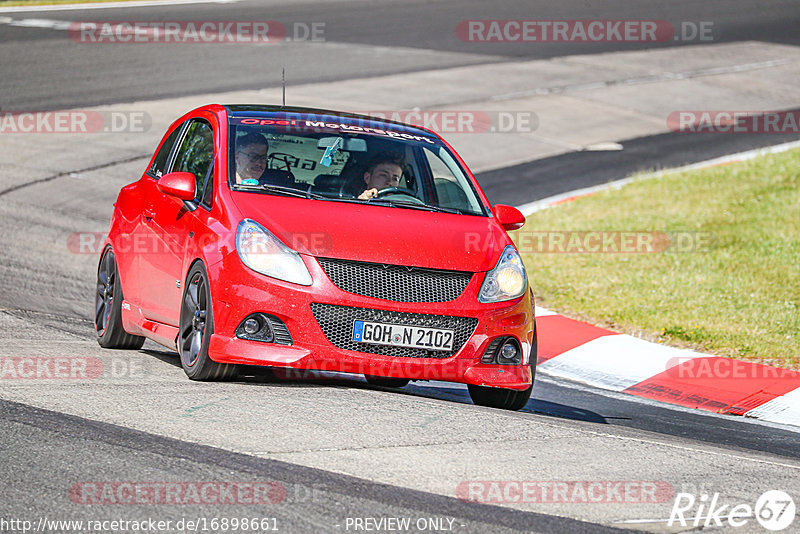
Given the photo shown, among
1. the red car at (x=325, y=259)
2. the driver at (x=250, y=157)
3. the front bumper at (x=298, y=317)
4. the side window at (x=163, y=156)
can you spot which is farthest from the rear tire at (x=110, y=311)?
the front bumper at (x=298, y=317)

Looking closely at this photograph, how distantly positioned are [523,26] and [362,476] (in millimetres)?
27605

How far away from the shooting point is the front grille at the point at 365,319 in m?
6.69

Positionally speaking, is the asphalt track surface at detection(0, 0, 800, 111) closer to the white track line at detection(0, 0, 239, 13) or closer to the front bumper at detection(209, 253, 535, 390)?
the white track line at detection(0, 0, 239, 13)

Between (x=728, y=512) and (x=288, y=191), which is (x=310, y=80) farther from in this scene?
(x=728, y=512)

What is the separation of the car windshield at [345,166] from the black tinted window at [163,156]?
0.87 m

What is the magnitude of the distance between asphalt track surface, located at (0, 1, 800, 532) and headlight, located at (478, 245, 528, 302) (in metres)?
0.79

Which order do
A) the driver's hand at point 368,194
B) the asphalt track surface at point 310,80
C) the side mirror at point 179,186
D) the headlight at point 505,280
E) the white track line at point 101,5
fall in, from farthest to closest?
the white track line at point 101,5
the driver's hand at point 368,194
the side mirror at point 179,186
the headlight at point 505,280
the asphalt track surface at point 310,80

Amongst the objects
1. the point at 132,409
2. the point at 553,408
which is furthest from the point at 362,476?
the point at 553,408

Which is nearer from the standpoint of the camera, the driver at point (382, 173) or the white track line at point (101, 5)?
the driver at point (382, 173)

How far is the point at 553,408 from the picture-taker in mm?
8086

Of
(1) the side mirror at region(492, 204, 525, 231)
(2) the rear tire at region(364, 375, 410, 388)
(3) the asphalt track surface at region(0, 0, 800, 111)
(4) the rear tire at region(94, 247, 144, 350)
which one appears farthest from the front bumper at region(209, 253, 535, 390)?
(3) the asphalt track surface at region(0, 0, 800, 111)

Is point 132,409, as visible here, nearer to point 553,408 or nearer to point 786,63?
point 553,408

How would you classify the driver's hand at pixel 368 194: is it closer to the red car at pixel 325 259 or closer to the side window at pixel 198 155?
the red car at pixel 325 259

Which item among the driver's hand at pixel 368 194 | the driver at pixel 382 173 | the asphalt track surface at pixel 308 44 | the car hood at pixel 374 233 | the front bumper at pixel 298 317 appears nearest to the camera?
the front bumper at pixel 298 317
